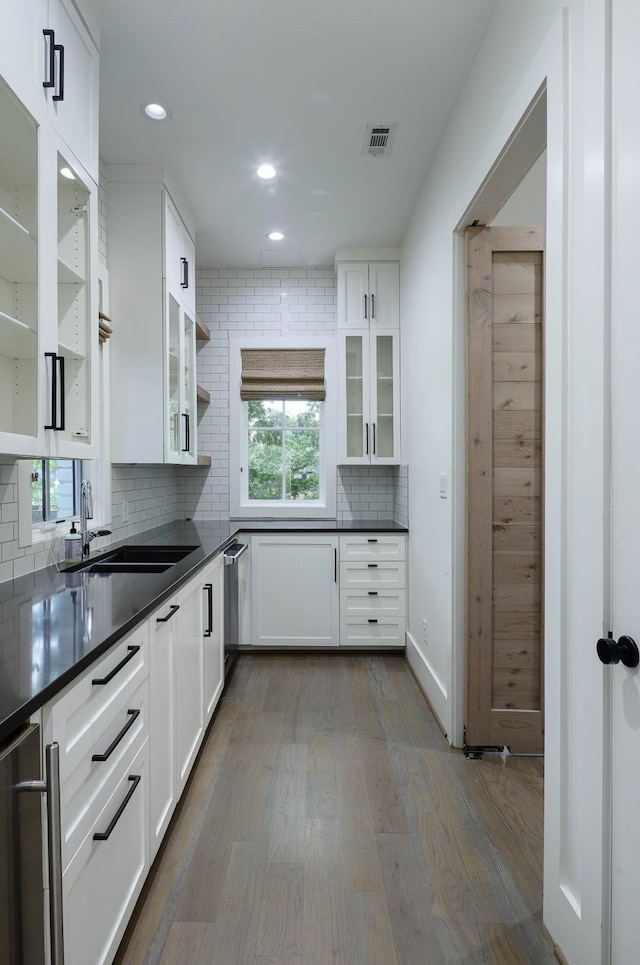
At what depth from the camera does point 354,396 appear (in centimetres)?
421

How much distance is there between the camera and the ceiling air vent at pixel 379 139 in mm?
2615

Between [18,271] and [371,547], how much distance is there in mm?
2758

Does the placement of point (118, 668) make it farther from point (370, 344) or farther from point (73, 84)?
point (370, 344)

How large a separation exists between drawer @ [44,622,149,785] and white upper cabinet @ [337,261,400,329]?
313 centimetres

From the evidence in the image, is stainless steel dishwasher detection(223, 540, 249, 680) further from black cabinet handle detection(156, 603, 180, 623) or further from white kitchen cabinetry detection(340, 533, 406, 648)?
black cabinet handle detection(156, 603, 180, 623)

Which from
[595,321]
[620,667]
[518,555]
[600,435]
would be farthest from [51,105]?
[518,555]

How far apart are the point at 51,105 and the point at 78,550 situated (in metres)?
1.51

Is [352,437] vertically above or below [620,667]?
above

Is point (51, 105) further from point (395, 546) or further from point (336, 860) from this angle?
point (395, 546)

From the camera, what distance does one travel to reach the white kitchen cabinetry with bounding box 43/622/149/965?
1.10m

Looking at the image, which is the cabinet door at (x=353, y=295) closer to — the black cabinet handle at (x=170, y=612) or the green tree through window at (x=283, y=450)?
the green tree through window at (x=283, y=450)

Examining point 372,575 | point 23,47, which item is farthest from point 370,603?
point 23,47

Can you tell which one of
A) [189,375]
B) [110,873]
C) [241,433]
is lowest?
[110,873]

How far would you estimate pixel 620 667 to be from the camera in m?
1.17
